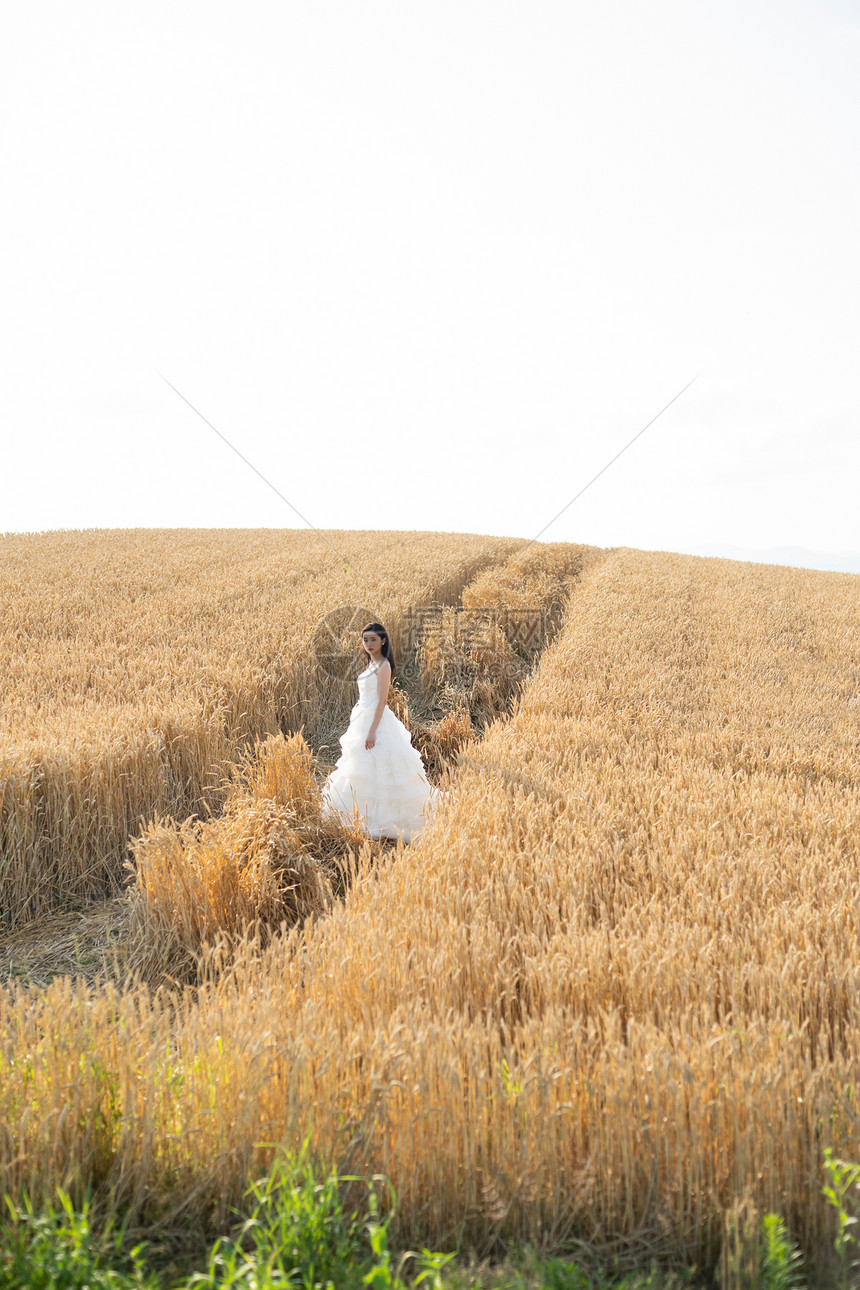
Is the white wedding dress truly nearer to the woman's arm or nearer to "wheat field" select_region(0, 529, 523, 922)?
the woman's arm

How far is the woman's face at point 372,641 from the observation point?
6.00 meters

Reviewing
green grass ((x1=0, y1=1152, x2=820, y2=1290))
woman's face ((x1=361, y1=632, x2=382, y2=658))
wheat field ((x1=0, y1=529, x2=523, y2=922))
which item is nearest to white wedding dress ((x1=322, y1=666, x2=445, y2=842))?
woman's face ((x1=361, y1=632, x2=382, y2=658))

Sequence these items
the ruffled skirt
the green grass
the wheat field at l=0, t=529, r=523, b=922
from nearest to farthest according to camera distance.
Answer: the green grass < the wheat field at l=0, t=529, r=523, b=922 < the ruffled skirt

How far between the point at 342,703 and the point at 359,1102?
23.4ft

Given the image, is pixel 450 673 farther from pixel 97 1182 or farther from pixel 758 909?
pixel 97 1182

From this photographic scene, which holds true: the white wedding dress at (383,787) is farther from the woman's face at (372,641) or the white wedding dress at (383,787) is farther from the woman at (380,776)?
the woman's face at (372,641)

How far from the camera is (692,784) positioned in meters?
5.05

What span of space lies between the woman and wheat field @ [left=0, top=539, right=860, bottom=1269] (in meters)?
1.24

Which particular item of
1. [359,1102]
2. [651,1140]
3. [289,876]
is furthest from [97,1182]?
[289,876]

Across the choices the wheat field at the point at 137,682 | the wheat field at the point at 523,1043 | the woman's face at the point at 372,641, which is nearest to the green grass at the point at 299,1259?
the wheat field at the point at 523,1043

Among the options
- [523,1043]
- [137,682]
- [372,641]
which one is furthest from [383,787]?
[523,1043]

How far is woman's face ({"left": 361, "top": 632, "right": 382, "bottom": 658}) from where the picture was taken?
6.00 meters

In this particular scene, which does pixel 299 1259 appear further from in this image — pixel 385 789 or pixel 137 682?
pixel 137 682

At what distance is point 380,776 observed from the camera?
19.6 feet
